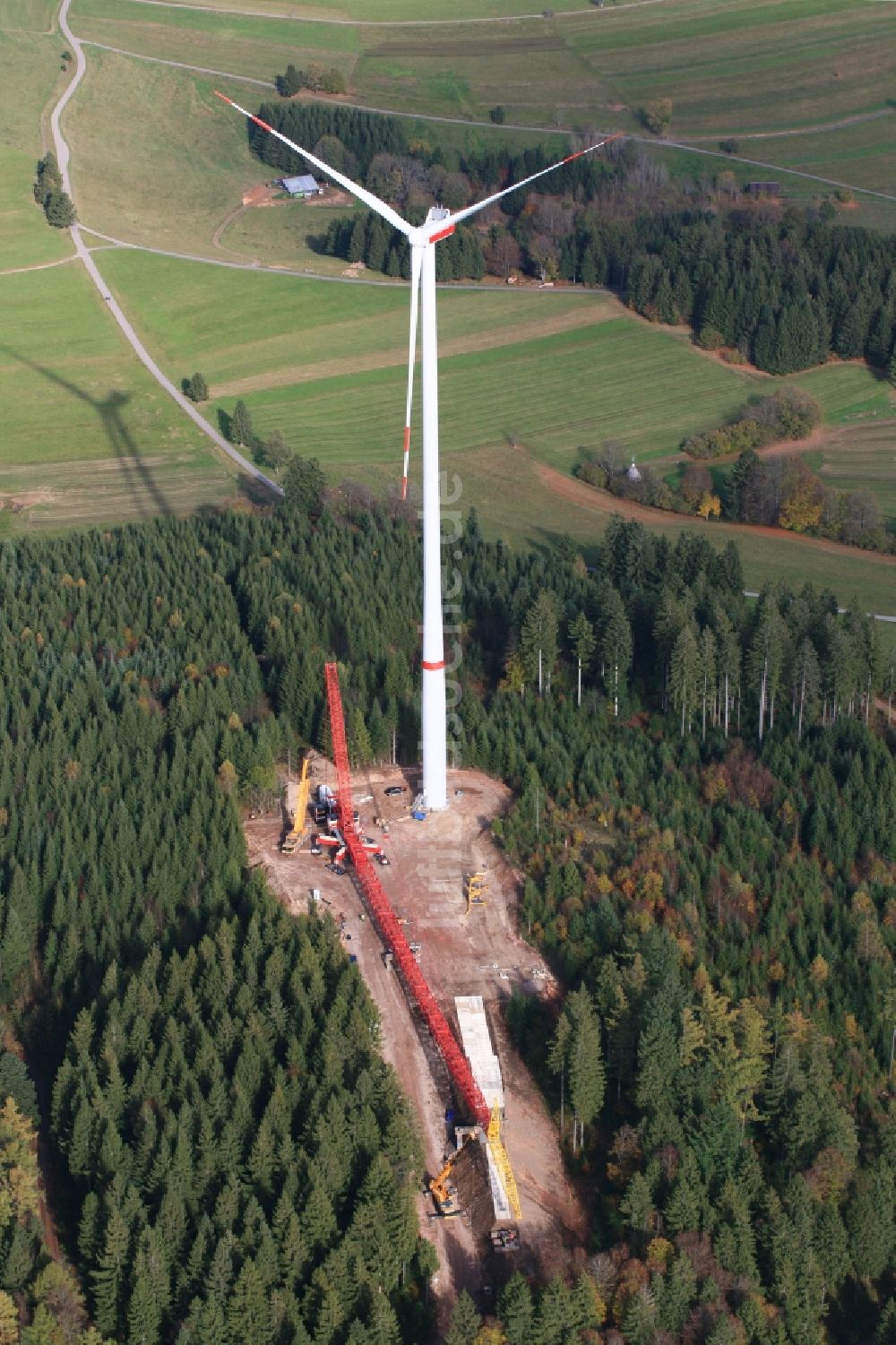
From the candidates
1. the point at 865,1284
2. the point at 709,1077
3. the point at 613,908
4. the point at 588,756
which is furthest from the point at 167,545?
the point at 865,1284

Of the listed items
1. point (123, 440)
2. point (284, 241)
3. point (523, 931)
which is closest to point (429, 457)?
point (523, 931)

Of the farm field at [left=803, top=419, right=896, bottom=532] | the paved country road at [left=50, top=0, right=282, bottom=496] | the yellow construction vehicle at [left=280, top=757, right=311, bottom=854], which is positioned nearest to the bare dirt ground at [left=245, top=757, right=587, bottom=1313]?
the yellow construction vehicle at [left=280, top=757, right=311, bottom=854]

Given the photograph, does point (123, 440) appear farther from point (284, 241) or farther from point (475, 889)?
point (475, 889)

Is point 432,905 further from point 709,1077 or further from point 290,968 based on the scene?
point 709,1077

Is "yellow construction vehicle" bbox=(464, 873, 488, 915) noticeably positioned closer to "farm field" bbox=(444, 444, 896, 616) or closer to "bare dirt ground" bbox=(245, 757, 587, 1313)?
"bare dirt ground" bbox=(245, 757, 587, 1313)

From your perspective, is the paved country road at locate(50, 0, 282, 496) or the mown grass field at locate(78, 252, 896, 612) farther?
the paved country road at locate(50, 0, 282, 496)

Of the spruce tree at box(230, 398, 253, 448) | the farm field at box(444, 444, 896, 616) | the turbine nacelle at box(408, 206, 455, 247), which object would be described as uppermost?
the turbine nacelle at box(408, 206, 455, 247)

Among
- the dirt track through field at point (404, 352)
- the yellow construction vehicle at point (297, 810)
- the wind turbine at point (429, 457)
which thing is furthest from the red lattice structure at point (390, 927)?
the dirt track through field at point (404, 352)
